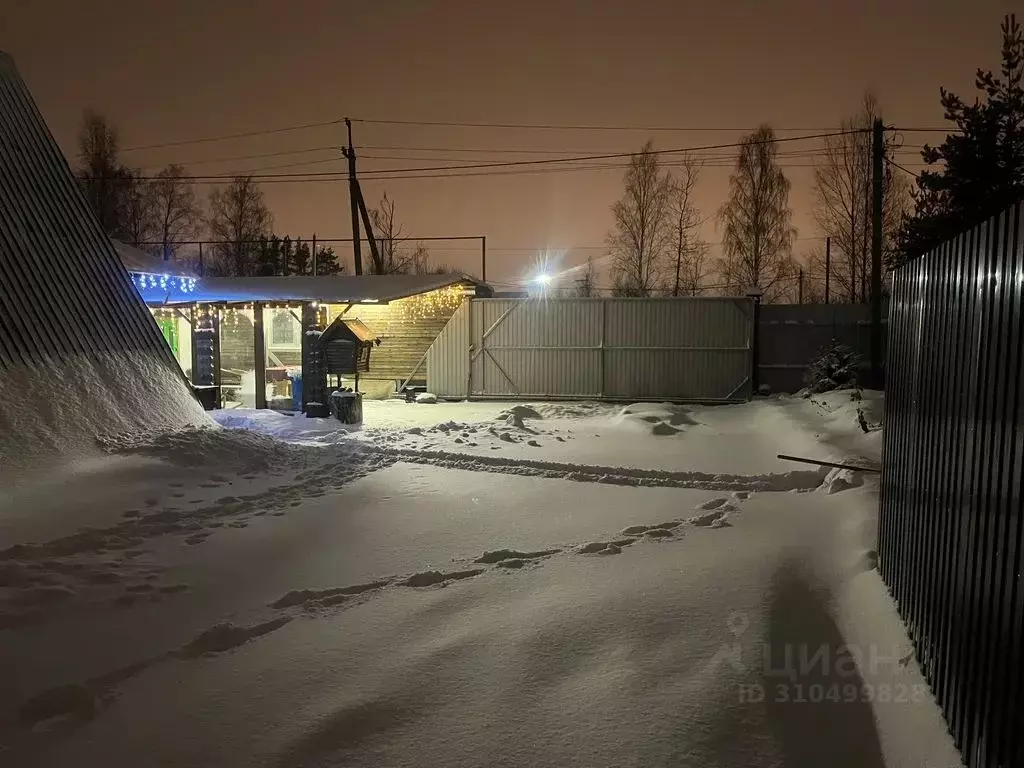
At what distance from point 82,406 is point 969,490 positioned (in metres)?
9.31

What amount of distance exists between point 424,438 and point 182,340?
38.1 ft

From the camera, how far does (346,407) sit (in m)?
13.5

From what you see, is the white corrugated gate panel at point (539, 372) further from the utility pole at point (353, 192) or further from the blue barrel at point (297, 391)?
the utility pole at point (353, 192)

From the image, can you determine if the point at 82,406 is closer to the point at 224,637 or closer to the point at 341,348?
the point at 341,348

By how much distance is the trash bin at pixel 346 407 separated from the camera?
13477mm

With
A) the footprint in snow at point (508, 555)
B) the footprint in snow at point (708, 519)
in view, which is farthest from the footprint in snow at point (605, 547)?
the footprint in snow at point (708, 519)

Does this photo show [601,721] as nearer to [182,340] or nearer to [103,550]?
[103,550]

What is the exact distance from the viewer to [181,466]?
833 cm

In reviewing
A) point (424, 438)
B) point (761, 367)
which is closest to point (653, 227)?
point (761, 367)

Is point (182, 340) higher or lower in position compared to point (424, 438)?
higher

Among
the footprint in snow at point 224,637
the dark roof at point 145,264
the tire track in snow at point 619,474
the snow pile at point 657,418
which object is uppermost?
the dark roof at point 145,264

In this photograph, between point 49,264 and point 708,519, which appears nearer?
point 708,519

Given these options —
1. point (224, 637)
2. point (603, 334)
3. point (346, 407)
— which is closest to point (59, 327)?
point (346, 407)

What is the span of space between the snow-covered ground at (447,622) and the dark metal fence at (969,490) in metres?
0.34
